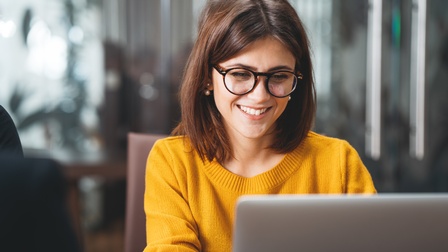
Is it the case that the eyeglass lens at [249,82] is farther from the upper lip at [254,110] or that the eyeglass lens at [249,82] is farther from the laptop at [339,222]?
the laptop at [339,222]

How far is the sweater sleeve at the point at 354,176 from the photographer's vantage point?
1312mm

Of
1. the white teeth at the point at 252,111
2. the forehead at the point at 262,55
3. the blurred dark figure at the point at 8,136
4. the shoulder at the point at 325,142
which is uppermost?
the forehead at the point at 262,55

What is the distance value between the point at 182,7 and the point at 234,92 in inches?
88.7

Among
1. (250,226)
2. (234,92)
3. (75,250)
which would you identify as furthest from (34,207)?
(234,92)

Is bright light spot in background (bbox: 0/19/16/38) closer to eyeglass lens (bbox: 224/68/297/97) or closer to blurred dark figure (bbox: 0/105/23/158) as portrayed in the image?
blurred dark figure (bbox: 0/105/23/158)

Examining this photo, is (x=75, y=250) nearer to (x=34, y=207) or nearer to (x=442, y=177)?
(x=34, y=207)

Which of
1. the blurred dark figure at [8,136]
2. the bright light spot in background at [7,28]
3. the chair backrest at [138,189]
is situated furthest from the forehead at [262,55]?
the bright light spot in background at [7,28]

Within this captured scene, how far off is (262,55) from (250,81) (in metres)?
0.06

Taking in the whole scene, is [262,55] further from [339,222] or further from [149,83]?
[149,83]

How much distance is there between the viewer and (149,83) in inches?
133

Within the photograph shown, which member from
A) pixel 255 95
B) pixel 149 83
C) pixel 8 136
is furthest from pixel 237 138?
pixel 149 83

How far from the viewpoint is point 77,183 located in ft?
10.7

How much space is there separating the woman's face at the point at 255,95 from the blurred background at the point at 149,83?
1.91 m

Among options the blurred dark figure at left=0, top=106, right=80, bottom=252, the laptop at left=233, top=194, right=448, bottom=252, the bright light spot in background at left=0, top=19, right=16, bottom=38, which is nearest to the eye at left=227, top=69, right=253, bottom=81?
the laptop at left=233, top=194, right=448, bottom=252
